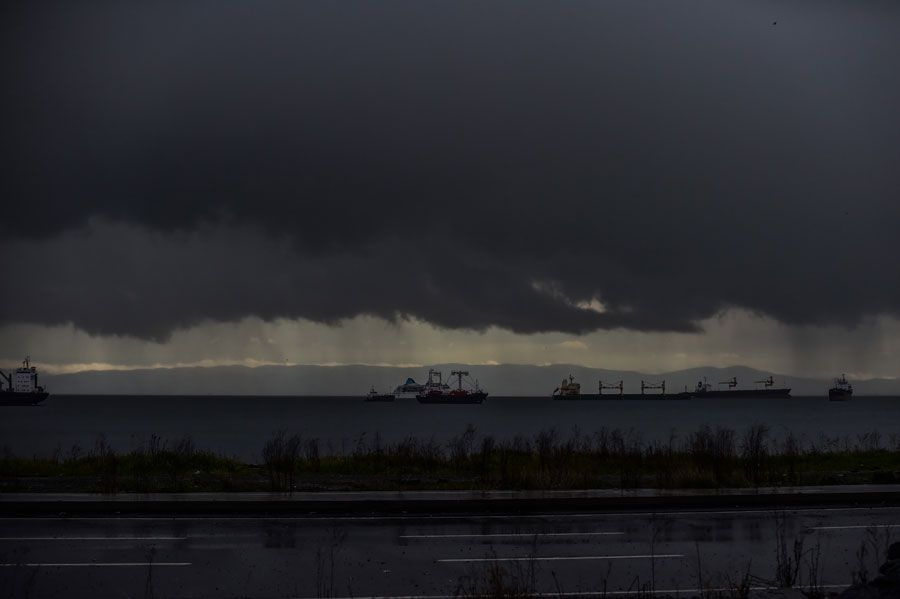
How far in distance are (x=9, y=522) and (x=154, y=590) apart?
22.6ft

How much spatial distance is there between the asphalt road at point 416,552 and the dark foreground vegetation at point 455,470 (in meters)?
4.29

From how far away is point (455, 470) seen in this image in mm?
25250

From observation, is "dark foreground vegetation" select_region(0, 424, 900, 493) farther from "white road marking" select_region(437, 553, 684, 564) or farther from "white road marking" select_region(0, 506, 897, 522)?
"white road marking" select_region(437, 553, 684, 564)

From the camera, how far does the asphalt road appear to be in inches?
409

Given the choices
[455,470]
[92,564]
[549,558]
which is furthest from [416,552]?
[455,470]

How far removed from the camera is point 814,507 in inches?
690

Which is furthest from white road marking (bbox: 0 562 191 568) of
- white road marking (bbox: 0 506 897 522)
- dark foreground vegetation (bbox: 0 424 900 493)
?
dark foreground vegetation (bbox: 0 424 900 493)

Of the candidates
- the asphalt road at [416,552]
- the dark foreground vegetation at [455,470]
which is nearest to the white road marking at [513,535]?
the asphalt road at [416,552]

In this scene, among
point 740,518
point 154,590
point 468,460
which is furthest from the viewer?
point 468,460

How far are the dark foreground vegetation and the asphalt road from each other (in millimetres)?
4287

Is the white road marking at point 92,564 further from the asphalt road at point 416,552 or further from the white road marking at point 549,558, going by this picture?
the white road marking at point 549,558

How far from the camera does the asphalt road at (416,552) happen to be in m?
10.4

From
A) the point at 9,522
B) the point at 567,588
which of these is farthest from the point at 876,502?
the point at 9,522

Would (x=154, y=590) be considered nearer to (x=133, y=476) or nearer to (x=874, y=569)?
(x=874, y=569)
